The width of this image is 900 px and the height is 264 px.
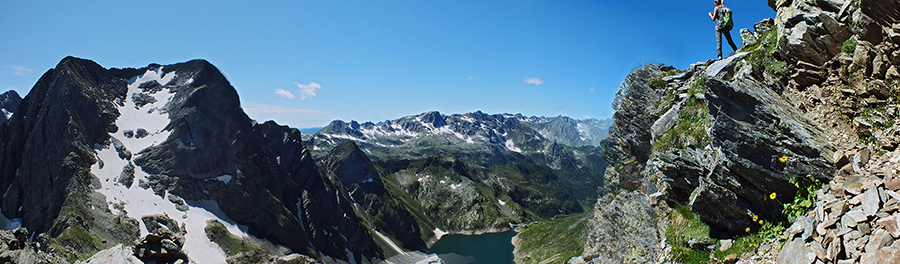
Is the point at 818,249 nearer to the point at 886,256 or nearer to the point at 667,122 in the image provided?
the point at 886,256

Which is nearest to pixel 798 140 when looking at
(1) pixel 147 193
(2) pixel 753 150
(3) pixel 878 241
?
(2) pixel 753 150

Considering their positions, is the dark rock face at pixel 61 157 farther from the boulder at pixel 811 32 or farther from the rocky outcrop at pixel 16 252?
the boulder at pixel 811 32

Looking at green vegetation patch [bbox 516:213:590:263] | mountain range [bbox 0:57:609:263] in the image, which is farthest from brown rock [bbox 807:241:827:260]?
green vegetation patch [bbox 516:213:590:263]

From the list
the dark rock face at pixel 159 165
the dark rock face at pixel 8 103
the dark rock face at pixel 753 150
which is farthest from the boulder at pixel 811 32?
the dark rock face at pixel 8 103

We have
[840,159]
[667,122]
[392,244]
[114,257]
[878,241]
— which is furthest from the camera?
[392,244]

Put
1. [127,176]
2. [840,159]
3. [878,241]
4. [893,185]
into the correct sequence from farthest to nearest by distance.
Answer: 1. [127,176]
2. [840,159]
3. [893,185]
4. [878,241]

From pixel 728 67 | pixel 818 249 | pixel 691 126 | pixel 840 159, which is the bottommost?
pixel 818 249

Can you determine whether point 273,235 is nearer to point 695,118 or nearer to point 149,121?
point 149,121
